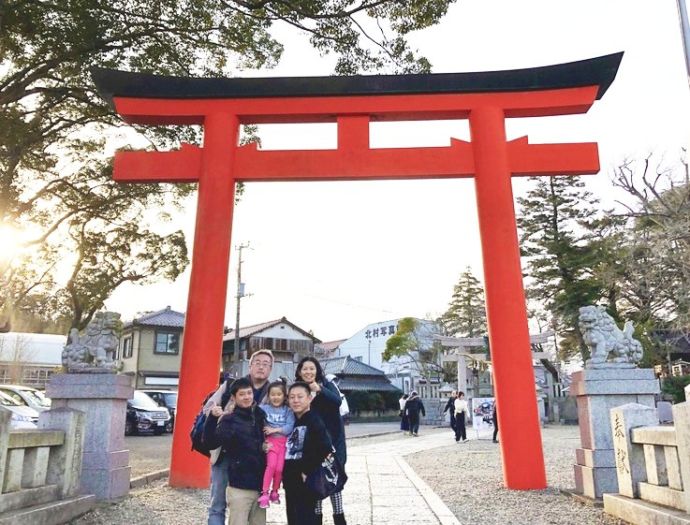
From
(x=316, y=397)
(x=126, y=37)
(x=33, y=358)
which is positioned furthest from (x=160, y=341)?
(x=316, y=397)

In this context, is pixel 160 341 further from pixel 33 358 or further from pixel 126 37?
pixel 126 37

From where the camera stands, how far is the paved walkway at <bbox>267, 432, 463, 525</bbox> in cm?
535

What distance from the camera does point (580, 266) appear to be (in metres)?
25.8

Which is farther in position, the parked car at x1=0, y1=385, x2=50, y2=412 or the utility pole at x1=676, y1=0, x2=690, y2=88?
the parked car at x1=0, y1=385, x2=50, y2=412

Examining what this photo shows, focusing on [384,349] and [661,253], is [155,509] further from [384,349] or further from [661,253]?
[384,349]

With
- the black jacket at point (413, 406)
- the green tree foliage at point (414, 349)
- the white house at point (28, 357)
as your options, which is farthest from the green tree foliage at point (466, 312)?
the white house at point (28, 357)

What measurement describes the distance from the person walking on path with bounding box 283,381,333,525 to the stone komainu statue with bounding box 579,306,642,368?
13.9 ft

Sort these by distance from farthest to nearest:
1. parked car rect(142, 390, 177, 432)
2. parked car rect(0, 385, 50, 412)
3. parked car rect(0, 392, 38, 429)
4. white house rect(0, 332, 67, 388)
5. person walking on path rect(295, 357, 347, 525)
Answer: white house rect(0, 332, 67, 388), parked car rect(142, 390, 177, 432), parked car rect(0, 385, 50, 412), parked car rect(0, 392, 38, 429), person walking on path rect(295, 357, 347, 525)

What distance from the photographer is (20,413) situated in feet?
37.8

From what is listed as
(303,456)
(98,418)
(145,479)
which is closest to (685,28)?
(303,456)

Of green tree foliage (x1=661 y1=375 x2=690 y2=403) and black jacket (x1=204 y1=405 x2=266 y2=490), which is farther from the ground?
green tree foliage (x1=661 y1=375 x2=690 y2=403)

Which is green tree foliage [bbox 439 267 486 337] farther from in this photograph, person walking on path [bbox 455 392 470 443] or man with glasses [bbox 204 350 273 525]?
man with glasses [bbox 204 350 273 525]

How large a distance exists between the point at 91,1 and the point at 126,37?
1033 mm

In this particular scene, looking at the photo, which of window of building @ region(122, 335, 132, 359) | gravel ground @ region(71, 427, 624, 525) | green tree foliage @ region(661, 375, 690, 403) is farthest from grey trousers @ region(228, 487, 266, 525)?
window of building @ region(122, 335, 132, 359)
